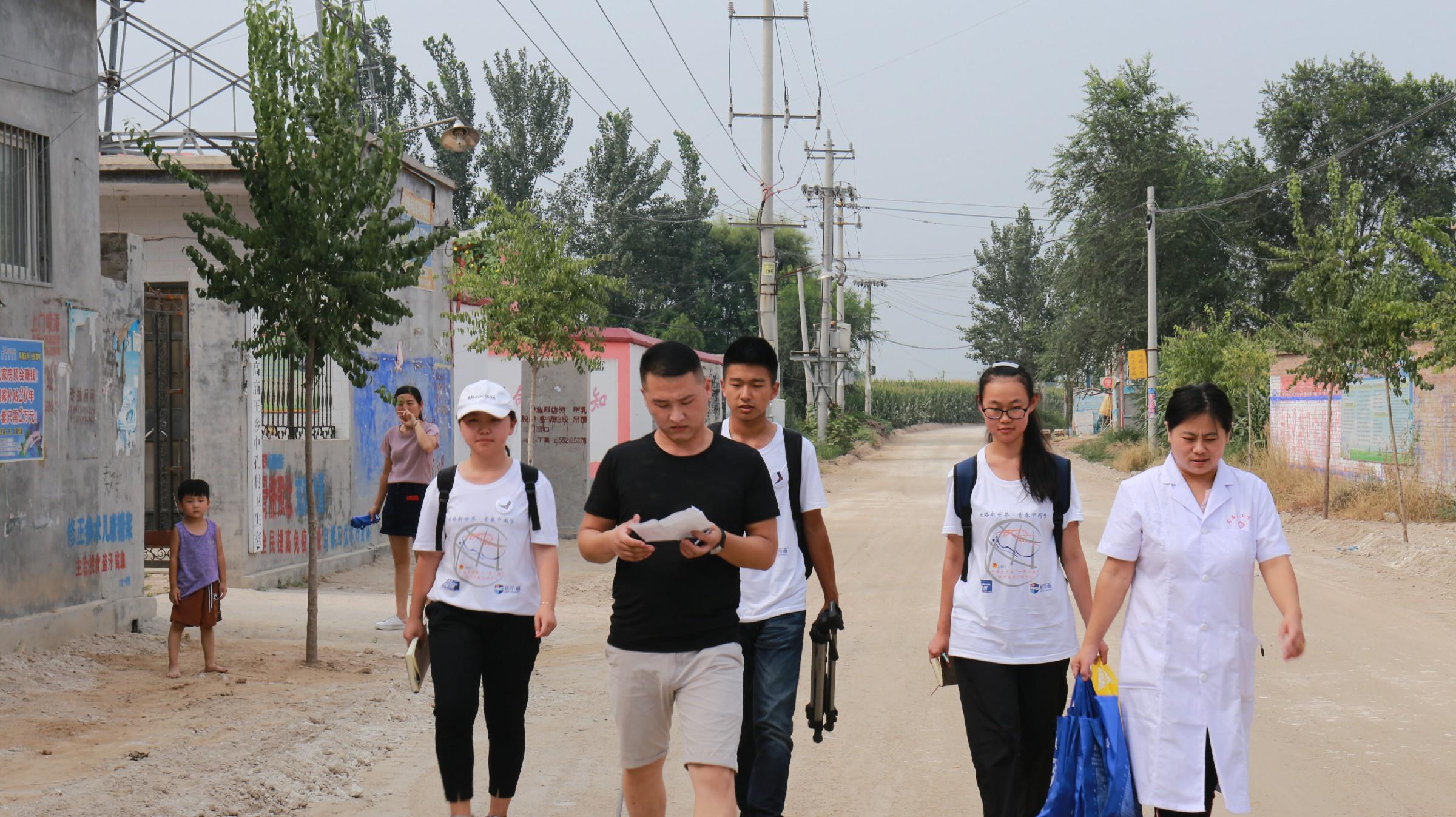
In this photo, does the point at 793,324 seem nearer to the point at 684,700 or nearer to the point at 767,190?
the point at 767,190

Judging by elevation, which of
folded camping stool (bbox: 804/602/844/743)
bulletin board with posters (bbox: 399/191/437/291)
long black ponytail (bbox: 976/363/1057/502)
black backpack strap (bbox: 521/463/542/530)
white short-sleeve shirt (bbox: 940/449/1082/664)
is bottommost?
folded camping stool (bbox: 804/602/844/743)

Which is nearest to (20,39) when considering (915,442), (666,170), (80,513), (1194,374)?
(80,513)

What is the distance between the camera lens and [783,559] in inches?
190

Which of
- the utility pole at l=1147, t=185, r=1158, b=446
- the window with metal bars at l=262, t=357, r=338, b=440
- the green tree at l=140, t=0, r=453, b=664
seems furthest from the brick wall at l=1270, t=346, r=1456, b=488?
the green tree at l=140, t=0, r=453, b=664

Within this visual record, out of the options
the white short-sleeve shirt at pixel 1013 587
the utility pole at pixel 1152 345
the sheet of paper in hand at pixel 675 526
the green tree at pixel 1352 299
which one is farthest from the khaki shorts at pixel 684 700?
the utility pole at pixel 1152 345

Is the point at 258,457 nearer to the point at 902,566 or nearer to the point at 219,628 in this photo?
the point at 219,628

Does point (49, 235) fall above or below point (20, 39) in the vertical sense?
below

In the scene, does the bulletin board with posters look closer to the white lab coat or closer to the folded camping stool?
the folded camping stool

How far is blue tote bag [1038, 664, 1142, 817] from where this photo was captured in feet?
13.4

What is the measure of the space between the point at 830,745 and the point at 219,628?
5687 millimetres

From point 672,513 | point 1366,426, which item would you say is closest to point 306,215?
point 672,513

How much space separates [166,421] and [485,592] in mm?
9869

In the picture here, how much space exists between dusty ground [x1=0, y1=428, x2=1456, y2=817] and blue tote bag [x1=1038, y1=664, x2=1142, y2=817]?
151 centimetres

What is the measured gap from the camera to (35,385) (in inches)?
340
